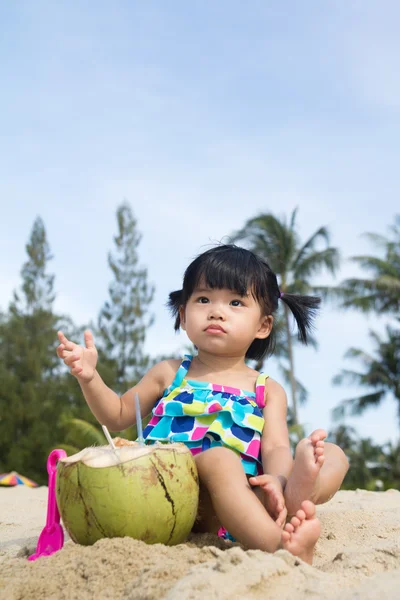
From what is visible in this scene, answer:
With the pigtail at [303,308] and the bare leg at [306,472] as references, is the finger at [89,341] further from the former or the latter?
the pigtail at [303,308]

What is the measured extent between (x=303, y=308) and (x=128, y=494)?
66.9 inches

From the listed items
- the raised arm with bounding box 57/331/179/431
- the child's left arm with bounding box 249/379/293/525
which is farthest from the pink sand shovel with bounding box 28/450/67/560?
the child's left arm with bounding box 249/379/293/525

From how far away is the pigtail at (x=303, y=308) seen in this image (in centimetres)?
353

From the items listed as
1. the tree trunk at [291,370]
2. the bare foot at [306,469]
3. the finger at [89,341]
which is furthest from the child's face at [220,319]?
the tree trunk at [291,370]

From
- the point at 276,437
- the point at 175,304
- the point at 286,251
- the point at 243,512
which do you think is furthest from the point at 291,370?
the point at 243,512

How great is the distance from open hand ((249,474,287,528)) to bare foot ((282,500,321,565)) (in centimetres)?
14

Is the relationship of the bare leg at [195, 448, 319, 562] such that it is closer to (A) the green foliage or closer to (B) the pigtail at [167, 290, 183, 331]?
(B) the pigtail at [167, 290, 183, 331]

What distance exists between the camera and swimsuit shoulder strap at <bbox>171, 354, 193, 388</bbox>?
9.80 feet

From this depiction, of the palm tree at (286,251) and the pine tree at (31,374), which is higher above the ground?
the palm tree at (286,251)

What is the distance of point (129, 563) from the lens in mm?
1902

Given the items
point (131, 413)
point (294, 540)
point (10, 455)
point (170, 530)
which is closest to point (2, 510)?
point (131, 413)

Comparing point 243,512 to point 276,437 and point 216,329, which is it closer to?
point 276,437

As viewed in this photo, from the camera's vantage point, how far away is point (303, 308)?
353 cm

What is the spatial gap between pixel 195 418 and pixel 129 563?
3.11ft
